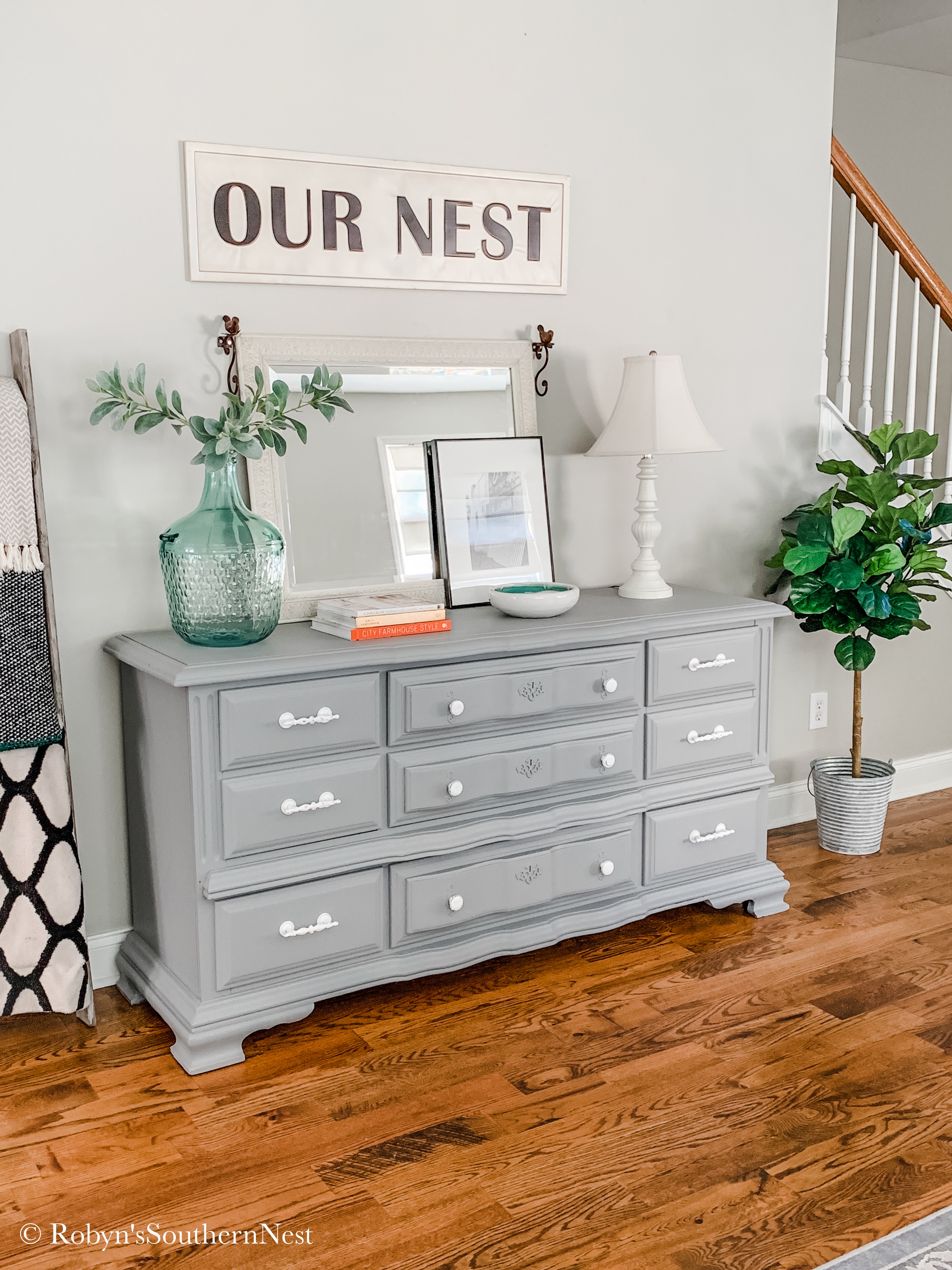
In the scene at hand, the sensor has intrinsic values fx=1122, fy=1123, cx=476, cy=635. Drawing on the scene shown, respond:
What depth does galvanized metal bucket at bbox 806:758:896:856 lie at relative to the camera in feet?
10.9

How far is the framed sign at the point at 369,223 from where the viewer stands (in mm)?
2443

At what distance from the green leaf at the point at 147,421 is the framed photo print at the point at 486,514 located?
701 millimetres

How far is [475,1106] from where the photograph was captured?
206 cm

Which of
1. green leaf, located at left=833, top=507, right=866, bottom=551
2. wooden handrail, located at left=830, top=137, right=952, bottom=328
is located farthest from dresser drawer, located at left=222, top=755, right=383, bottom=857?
wooden handrail, located at left=830, top=137, right=952, bottom=328

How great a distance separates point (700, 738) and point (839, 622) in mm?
668

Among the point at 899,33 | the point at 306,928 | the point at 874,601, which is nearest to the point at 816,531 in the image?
the point at 874,601

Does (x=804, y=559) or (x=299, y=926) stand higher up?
(x=804, y=559)

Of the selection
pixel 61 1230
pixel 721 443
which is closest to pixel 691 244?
pixel 721 443

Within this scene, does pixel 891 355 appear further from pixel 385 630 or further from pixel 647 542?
pixel 385 630

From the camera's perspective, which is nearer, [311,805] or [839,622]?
[311,805]

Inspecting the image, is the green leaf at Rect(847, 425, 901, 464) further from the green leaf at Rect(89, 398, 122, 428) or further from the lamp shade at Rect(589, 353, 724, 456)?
the green leaf at Rect(89, 398, 122, 428)

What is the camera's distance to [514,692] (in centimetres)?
245

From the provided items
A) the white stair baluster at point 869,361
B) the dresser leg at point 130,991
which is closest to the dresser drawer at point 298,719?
the dresser leg at point 130,991

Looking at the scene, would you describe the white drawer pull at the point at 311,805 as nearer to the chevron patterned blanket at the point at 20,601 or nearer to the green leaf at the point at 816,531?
the chevron patterned blanket at the point at 20,601
